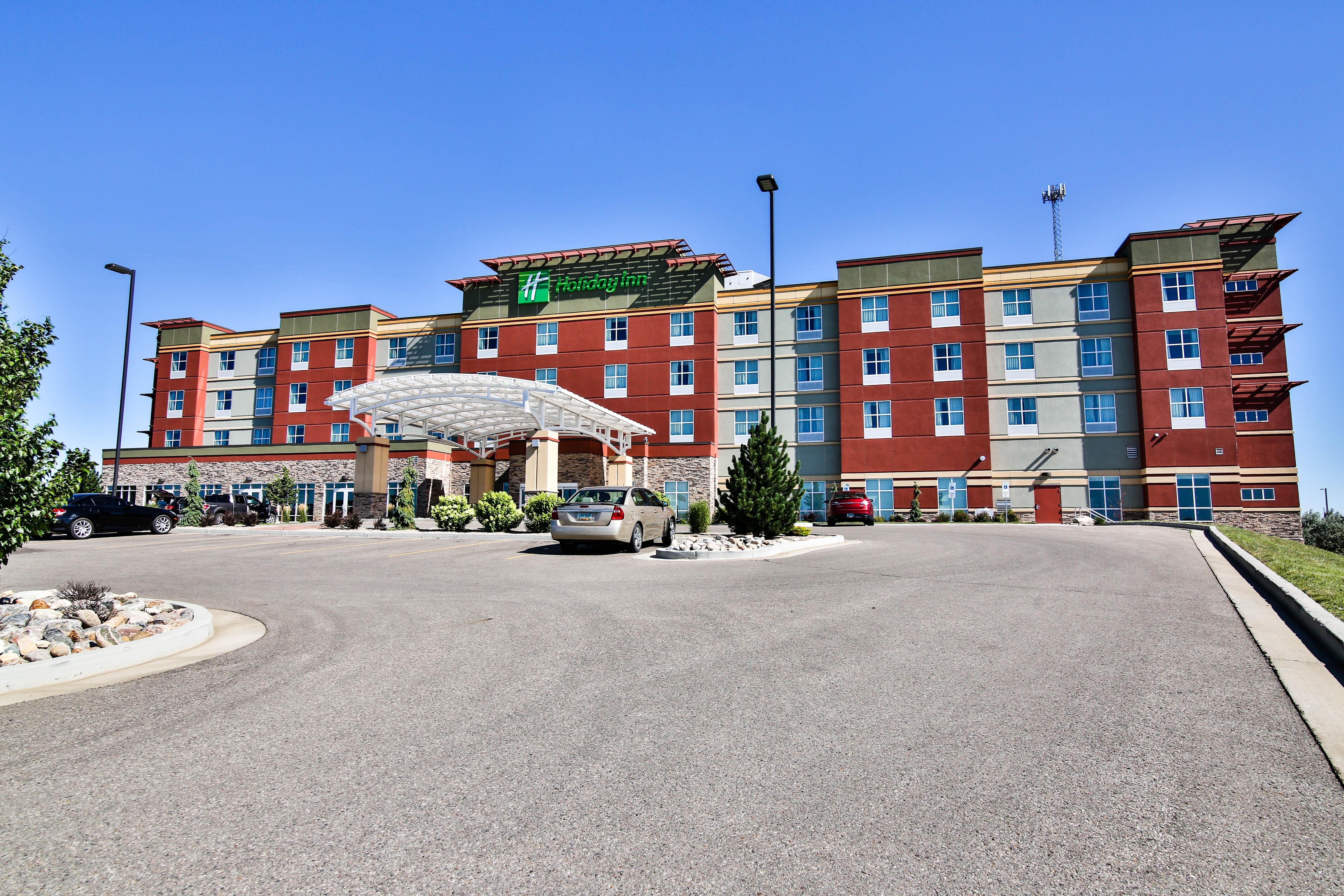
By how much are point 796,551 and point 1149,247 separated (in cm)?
3510

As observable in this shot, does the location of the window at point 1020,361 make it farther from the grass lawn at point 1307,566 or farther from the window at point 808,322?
the grass lawn at point 1307,566

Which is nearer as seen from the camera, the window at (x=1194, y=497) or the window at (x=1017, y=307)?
the window at (x=1194, y=497)

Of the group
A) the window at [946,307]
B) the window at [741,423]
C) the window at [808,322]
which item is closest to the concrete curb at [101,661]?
the window at [741,423]

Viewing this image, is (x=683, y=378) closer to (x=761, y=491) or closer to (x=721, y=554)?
(x=761, y=491)

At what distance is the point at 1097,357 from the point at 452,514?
35507 millimetres

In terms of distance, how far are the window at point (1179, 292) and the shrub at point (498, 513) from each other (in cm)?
3612

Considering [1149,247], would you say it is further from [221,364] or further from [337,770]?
[221,364]

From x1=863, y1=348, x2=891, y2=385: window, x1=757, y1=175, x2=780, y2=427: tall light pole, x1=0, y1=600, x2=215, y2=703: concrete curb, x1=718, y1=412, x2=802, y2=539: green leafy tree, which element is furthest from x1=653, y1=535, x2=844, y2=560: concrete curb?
x1=863, y1=348, x2=891, y2=385: window

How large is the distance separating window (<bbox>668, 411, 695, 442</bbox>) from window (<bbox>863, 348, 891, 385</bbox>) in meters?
10.3

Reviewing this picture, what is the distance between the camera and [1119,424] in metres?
41.3

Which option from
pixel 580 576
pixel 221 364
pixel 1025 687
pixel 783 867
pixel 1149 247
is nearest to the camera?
pixel 783 867

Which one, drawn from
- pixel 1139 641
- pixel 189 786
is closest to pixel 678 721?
pixel 189 786

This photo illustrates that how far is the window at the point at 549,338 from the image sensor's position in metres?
47.8

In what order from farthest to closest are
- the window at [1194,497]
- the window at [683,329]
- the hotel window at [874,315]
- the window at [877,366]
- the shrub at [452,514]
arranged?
the window at [683,329]
the hotel window at [874,315]
the window at [877,366]
the window at [1194,497]
the shrub at [452,514]
